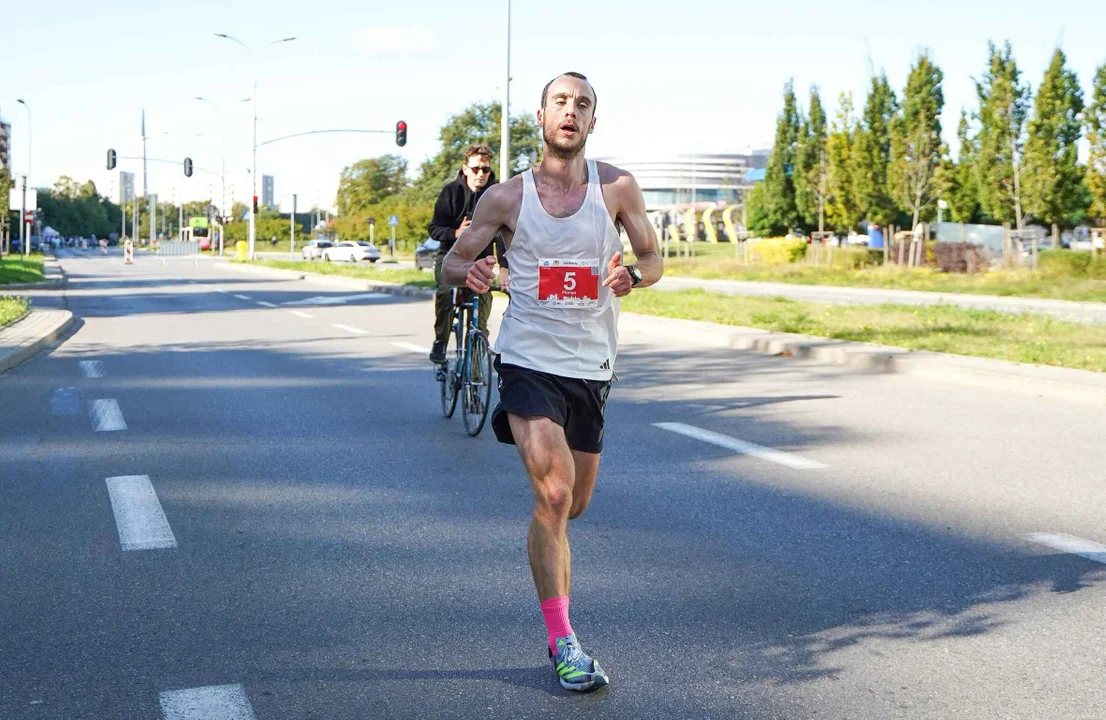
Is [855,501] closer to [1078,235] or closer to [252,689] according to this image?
[252,689]

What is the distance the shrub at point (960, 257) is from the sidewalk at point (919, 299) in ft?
12.6

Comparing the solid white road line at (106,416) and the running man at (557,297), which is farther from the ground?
the running man at (557,297)

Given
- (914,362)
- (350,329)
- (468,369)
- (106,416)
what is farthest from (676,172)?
(468,369)

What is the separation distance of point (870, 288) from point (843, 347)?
811 inches

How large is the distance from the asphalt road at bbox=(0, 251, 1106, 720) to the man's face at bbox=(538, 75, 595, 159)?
1.60 metres

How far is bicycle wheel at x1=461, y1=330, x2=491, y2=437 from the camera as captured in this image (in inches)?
363

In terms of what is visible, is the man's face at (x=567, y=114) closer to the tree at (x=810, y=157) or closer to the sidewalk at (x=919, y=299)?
the sidewalk at (x=919, y=299)

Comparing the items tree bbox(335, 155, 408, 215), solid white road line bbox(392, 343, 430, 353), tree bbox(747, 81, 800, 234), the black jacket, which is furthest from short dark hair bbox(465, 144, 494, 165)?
tree bbox(335, 155, 408, 215)

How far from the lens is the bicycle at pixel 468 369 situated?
9273mm

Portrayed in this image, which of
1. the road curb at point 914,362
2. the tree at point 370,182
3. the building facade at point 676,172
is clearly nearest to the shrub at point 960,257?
the road curb at point 914,362

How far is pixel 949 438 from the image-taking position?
372 inches

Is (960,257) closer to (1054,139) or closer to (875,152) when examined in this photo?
(1054,139)

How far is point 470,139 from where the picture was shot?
3629 inches

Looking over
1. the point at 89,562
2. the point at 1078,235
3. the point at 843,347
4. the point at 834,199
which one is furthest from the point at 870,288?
the point at 1078,235
